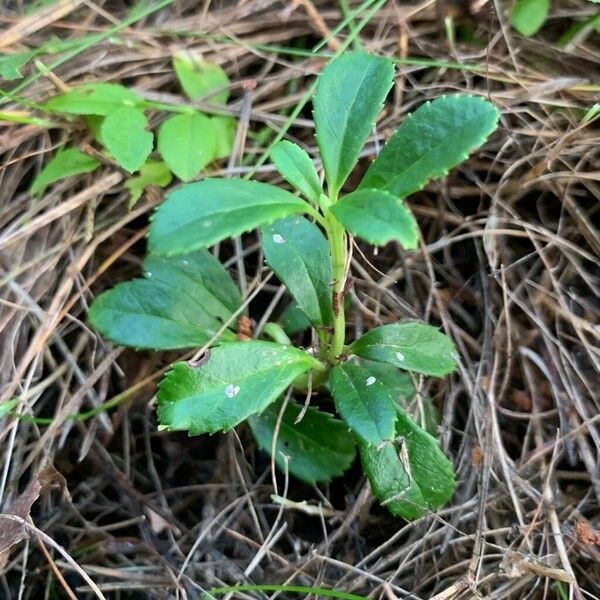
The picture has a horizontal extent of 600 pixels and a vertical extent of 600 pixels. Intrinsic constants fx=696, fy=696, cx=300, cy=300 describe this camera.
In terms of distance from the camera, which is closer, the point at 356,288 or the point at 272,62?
the point at 356,288

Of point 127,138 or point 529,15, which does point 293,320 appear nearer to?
point 127,138

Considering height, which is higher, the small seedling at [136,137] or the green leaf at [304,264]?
the small seedling at [136,137]

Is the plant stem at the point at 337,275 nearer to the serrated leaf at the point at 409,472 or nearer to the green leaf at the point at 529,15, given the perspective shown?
the serrated leaf at the point at 409,472

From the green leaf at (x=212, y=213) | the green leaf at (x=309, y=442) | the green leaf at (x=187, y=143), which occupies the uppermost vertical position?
the green leaf at (x=212, y=213)

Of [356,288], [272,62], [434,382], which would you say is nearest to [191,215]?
[356,288]

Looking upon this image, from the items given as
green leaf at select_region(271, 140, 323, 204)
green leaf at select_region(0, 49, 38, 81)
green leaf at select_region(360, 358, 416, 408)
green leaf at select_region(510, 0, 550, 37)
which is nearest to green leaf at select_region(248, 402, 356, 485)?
green leaf at select_region(360, 358, 416, 408)

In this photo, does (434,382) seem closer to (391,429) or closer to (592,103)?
(391,429)

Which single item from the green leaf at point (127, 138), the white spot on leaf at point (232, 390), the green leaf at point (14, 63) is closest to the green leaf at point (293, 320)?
the white spot on leaf at point (232, 390)
